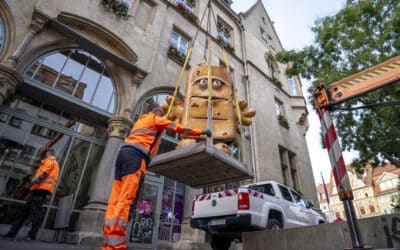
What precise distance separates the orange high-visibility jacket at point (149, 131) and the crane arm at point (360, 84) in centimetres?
252

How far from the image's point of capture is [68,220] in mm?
5980

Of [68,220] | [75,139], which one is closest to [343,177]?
[68,220]

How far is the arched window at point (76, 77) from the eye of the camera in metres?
6.59

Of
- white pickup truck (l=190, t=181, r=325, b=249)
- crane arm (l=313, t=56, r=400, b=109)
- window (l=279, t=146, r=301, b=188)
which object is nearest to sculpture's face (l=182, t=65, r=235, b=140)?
crane arm (l=313, t=56, r=400, b=109)

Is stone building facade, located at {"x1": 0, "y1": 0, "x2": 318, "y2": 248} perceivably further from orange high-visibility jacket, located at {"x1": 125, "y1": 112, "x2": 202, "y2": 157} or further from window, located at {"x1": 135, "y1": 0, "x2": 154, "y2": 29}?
orange high-visibility jacket, located at {"x1": 125, "y1": 112, "x2": 202, "y2": 157}

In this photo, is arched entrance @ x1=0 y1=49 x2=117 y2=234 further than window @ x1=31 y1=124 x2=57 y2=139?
No

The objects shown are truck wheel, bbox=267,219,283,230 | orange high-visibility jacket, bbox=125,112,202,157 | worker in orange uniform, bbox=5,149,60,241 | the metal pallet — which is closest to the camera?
the metal pallet

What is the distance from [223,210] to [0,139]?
18.4 ft

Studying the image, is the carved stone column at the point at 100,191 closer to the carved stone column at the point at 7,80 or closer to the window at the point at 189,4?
the carved stone column at the point at 7,80

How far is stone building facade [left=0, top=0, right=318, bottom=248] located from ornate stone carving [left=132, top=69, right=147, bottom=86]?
A: 35mm

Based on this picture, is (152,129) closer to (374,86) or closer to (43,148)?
(374,86)

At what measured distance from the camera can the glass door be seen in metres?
6.98

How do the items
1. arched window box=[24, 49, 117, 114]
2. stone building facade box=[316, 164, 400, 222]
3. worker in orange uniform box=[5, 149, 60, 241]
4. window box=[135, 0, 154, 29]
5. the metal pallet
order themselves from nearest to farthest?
the metal pallet, worker in orange uniform box=[5, 149, 60, 241], arched window box=[24, 49, 117, 114], window box=[135, 0, 154, 29], stone building facade box=[316, 164, 400, 222]

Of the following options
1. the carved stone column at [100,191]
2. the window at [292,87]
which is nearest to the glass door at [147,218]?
the carved stone column at [100,191]
